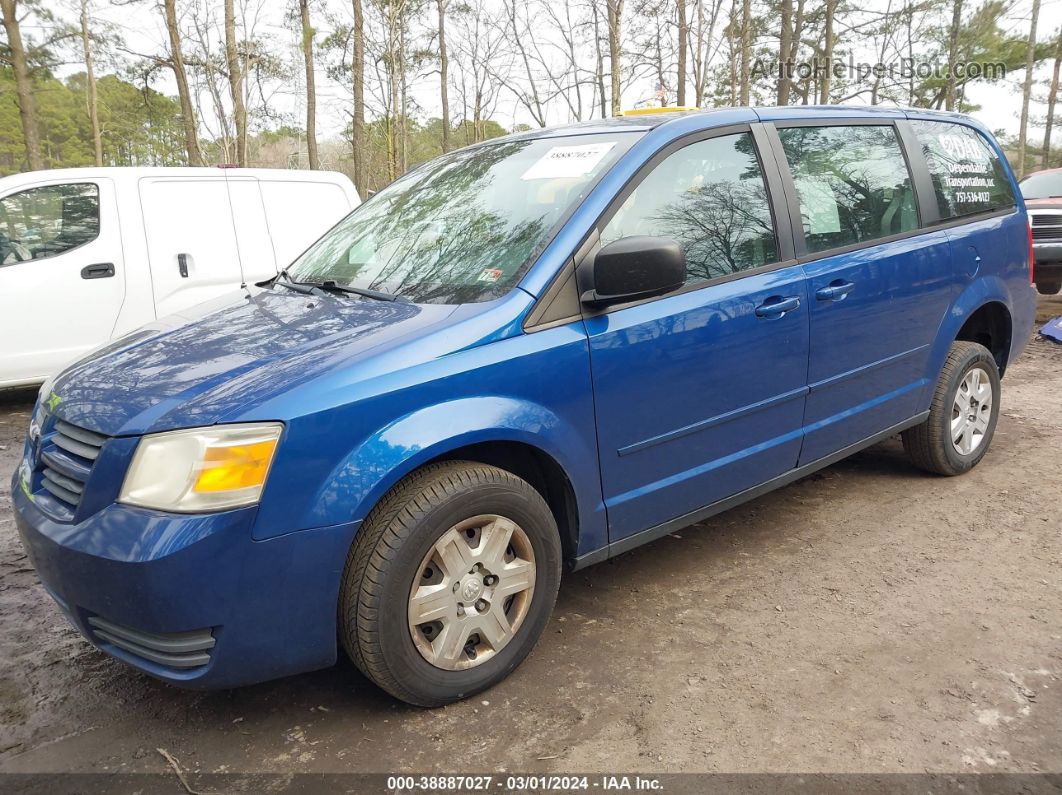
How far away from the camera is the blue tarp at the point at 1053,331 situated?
26.3ft

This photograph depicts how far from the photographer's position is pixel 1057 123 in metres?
33.3

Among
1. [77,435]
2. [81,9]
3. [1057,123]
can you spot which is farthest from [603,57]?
[77,435]

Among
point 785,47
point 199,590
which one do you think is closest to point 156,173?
point 199,590

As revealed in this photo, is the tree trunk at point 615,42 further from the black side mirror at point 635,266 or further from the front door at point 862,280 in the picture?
the black side mirror at point 635,266

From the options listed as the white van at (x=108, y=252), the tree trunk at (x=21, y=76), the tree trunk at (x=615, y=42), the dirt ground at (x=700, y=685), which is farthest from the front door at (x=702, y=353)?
the tree trunk at (x=21, y=76)

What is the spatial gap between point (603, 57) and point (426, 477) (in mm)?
28495

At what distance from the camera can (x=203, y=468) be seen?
203cm

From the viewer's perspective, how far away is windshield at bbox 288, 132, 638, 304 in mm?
2701

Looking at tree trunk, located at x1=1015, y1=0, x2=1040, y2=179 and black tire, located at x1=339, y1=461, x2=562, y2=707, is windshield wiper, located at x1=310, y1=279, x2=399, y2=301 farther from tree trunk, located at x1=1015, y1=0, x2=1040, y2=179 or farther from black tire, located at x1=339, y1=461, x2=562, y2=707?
tree trunk, located at x1=1015, y1=0, x2=1040, y2=179

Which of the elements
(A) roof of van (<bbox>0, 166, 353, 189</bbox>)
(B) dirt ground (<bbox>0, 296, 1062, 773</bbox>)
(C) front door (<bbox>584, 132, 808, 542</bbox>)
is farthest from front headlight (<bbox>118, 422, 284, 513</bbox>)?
(A) roof of van (<bbox>0, 166, 353, 189</bbox>)

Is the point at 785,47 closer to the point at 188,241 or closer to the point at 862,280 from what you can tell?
the point at 188,241

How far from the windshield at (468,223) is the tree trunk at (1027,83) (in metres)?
28.7

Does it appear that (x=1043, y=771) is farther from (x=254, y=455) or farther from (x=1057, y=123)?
(x=1057, y=123)

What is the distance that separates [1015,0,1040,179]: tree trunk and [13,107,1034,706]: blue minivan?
27925mm
